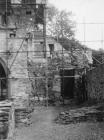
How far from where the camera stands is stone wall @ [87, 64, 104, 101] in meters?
13.0

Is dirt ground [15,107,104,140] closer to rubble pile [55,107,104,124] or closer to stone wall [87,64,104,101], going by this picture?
rubble pile [55,107,104,124]

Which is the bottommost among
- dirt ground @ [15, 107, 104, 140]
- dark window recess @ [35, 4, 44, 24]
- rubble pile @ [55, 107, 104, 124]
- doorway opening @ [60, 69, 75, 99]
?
dirt ground @ [15, 107, 104, 140]

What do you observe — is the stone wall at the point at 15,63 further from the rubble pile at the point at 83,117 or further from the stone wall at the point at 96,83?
the stone wall at the point at 96,83

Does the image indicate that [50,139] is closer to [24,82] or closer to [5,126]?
[5,126]

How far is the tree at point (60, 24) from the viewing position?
92.9 feet

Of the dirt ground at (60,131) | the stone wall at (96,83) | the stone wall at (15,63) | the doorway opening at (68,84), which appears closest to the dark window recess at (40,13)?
the doorway opening at (68,84)

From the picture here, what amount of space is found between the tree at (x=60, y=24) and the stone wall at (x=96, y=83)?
42.0 feet

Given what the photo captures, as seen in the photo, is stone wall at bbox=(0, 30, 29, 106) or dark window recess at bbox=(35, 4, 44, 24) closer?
stone wall at bbox=(0, 30, 29, 106)

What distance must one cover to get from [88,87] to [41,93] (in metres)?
3.81

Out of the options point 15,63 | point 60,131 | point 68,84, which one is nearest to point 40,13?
point 68,84

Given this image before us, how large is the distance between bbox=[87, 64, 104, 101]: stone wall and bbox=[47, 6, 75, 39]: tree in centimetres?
1281

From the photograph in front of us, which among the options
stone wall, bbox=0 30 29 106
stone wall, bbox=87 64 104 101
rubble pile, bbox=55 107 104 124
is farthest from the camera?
stone wall, bbox=87 64 104 101

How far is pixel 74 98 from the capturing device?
18750mm

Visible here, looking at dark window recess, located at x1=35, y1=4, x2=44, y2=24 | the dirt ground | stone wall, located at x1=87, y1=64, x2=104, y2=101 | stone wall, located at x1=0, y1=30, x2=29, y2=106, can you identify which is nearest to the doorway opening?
stone wall, located at x1=87, y1=64, x2=104, y2=101
